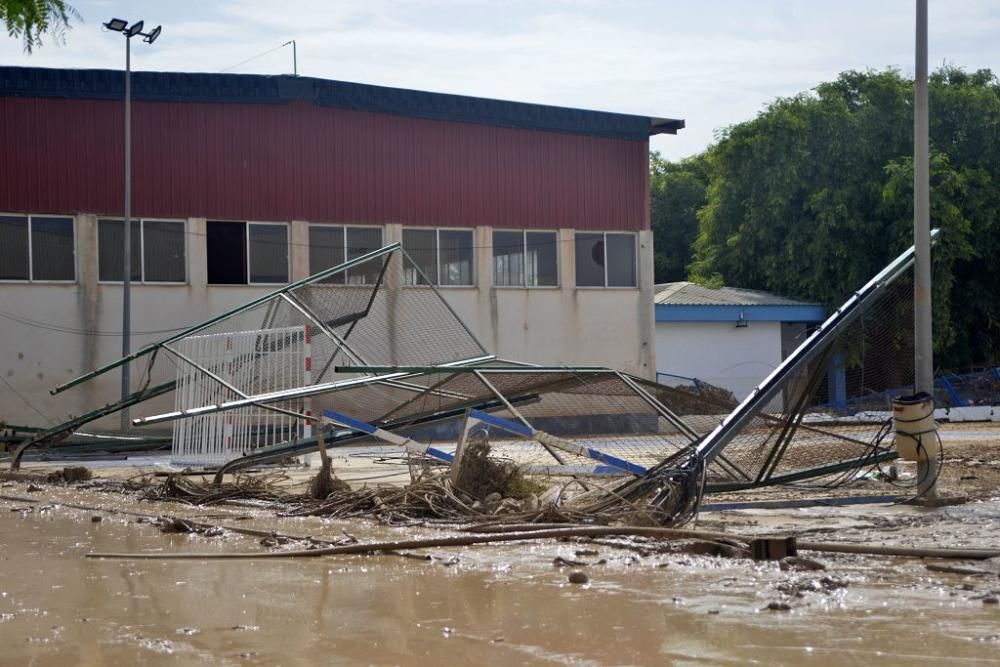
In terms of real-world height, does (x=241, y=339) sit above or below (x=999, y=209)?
below

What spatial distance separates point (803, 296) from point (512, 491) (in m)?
33.0

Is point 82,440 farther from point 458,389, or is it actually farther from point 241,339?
point 458,389

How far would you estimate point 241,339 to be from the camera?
15.7 meters

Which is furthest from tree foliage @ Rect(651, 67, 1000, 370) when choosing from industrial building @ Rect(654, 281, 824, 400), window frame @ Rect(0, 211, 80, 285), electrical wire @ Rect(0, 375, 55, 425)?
electrical wire @ Rect(0, 375, 55, 425)

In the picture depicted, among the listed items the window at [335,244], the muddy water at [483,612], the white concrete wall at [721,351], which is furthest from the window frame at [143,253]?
the muddy water at [483,612]

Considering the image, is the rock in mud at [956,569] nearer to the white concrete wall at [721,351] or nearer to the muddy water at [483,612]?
the muddy water at [483,612]

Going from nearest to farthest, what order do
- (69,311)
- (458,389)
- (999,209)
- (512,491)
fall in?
(512,491) → (458,389) → (69,311) → (999,209)

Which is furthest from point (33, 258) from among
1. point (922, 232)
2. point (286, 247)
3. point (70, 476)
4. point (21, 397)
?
point (922, 232)

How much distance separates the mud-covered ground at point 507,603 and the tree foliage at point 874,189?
3169 cm

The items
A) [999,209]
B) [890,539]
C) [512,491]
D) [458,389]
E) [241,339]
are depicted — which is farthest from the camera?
[999,209]

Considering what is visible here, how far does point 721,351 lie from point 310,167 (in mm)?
15620

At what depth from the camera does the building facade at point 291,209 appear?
27875 mm

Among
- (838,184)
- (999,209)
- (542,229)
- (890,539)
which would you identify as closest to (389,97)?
(542,229)

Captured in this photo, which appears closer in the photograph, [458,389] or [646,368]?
[458,389]
